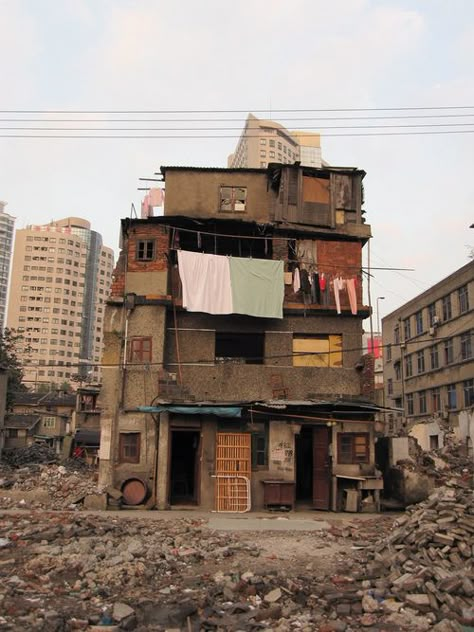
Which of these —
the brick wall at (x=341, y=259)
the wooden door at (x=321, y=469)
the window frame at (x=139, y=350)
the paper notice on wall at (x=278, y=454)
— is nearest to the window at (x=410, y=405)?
the brick wall at (x=341, y=259)

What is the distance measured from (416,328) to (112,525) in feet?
128

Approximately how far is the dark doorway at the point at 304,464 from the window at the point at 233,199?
11.1m

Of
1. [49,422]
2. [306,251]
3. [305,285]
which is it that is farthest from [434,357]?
[49,422]

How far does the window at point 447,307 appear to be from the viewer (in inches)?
1693

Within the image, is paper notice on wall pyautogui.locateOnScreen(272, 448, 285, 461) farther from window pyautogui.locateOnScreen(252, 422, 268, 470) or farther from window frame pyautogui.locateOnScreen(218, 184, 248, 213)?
window frame pyautogui.locateOnScreen(218, 184, 248, 213)

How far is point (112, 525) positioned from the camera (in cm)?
1593

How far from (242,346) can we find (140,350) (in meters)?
5.68

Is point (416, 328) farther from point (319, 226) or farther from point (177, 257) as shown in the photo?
point (177, 257)

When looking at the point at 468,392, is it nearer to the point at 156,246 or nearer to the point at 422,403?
the point at 422,403

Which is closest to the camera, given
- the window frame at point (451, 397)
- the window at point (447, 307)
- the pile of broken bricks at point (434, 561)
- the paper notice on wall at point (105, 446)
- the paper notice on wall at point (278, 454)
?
the pile of broken bricks at point (434, 561)

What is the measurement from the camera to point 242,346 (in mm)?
27109

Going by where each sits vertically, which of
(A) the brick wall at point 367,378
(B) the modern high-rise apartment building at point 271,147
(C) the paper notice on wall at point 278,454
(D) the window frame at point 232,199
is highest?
(B) the modern high-rise apartment building at point 271,147

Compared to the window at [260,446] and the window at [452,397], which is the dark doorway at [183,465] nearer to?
the window at [260,446]

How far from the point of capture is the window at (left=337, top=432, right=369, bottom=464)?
22438 mm
